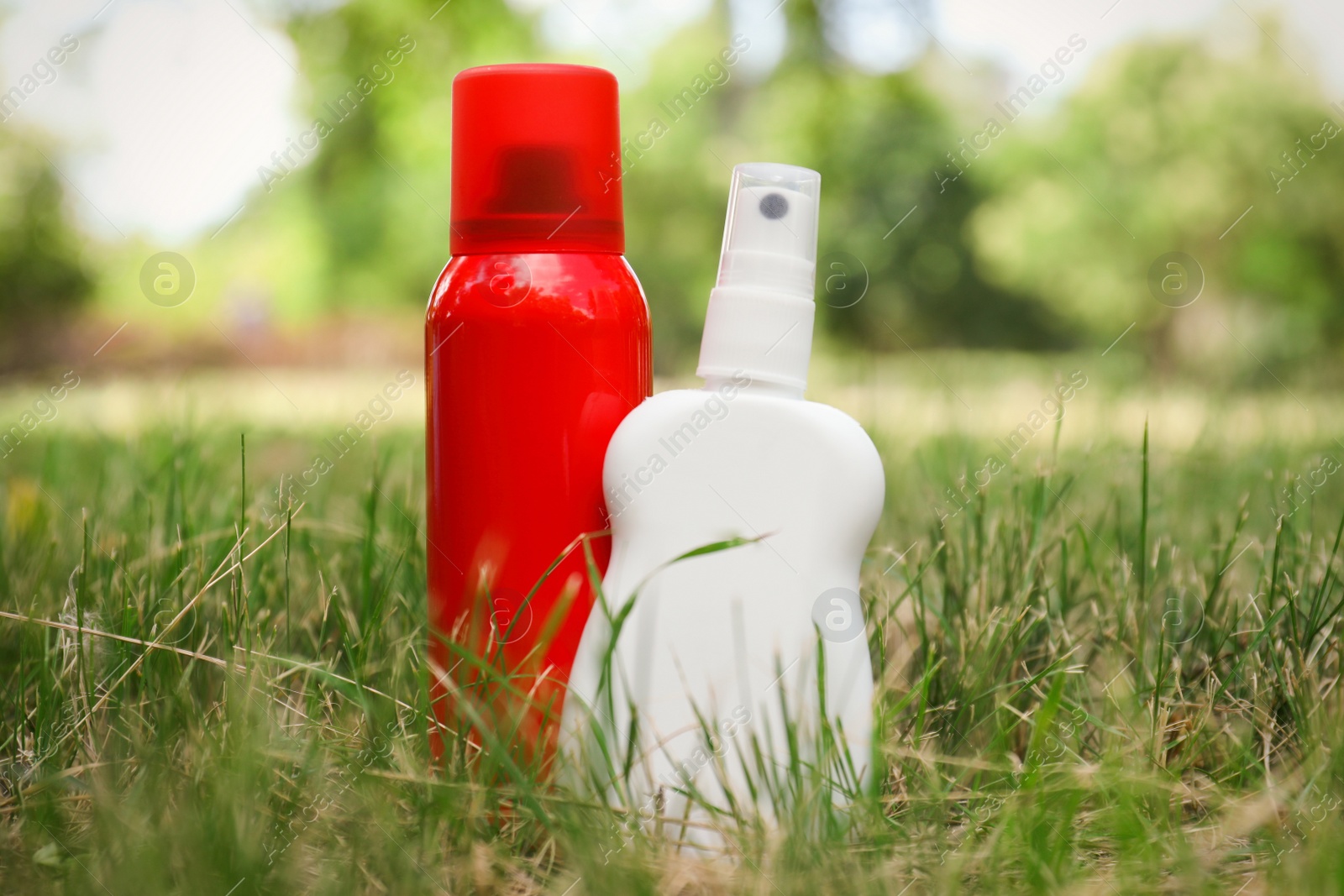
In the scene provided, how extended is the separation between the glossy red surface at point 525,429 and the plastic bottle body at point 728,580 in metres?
0.05

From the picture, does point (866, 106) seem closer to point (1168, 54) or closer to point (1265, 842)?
point (1168, 54)

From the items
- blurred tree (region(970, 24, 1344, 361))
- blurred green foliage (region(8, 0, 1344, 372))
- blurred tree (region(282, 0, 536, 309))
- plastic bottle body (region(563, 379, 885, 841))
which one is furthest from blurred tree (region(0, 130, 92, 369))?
plastic bottle body (region(563, 379, 885, 841))

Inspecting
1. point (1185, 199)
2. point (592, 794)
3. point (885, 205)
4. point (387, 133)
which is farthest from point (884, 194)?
point (592, 794)

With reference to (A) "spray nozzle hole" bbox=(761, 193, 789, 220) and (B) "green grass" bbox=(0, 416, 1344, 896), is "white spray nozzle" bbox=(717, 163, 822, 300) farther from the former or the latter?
(B) "green grass" bbox=(0, 416, 1344, 896)

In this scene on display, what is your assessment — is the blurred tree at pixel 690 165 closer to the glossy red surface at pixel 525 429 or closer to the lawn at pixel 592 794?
the lawn at pixel 592 794

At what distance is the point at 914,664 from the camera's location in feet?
4.33

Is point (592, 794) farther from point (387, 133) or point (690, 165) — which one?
point (387, 133)

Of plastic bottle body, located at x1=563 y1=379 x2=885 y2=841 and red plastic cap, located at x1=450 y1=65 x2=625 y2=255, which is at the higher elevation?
red plastic cap, located at x1=450 y1=65 x2=625 y2=255

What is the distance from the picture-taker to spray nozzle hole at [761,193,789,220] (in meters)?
1.06

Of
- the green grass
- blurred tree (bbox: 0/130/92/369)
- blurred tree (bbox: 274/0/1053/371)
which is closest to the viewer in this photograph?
the green grass

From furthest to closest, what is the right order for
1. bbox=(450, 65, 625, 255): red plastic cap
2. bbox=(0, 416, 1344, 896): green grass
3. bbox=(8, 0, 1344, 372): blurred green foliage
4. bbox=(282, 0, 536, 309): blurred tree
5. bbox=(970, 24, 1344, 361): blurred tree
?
bbox=(282, 0, 536, 309): blurred tree < bbox=(8, 0, 1344, 372): blurred green foliage < bbox=(970, 24, 1344, 361): blurred tree < bbox=(450, 65, 625, 255): red plastic cap < bbox=(0, 416, 1344, 896): green grass

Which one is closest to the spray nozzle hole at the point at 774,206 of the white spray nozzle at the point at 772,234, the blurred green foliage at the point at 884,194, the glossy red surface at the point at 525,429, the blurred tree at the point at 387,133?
the white spray nozzle at the point at 772,234

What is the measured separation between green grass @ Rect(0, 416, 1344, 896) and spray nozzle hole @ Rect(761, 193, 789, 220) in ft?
1.38

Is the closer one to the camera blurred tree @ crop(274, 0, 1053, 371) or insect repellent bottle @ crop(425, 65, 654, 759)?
insect repellent bottle @ crop(425, 65, 654, 759)
